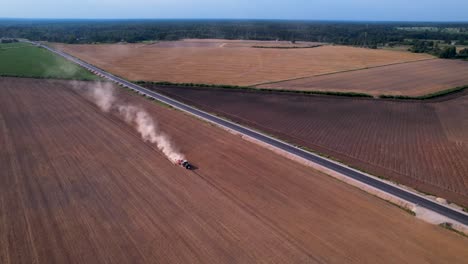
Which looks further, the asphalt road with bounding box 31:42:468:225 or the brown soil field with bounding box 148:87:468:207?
the brown soil field with bounding box 148:87:468:207

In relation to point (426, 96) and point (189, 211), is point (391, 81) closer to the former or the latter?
point (426, 96)

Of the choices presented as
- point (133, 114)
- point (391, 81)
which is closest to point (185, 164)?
point (133, 114)

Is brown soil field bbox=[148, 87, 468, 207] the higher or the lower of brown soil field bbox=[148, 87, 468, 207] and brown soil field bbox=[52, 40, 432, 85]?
the lower

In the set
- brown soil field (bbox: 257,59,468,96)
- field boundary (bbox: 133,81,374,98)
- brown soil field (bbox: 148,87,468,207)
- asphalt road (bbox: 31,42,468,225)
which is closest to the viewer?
asphalt road (bbox: 31,42,468,225)

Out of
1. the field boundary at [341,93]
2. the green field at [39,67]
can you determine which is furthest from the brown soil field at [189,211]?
the green field at [39,67]

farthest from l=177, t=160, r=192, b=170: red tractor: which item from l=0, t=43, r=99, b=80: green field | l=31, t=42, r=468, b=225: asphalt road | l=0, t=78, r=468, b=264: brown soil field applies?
l=0, t=43, r=99, b=80: green field

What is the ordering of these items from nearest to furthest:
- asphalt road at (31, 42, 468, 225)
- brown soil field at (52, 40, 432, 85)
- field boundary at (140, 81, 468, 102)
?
1. asphalt road at (31, 42, 468, 225)
2. field boundary at (140, 81, 468, 102)
3. brown soil field at (52, 40, 432, 85)

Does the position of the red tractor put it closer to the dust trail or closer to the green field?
the dust trail

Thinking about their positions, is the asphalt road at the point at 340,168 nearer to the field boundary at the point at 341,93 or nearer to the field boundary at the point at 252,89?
the field boundary at the point at 252,89
